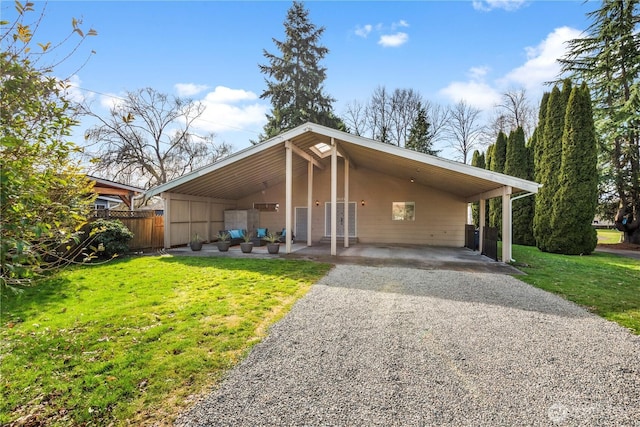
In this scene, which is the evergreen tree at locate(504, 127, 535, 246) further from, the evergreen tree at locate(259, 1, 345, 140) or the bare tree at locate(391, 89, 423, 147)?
the evergreen tree at locate(259, 1, 345, 140)

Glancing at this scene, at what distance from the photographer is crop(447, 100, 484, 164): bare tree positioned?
25.2 m

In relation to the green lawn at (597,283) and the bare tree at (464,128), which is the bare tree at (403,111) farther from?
the green lawn at (597,283)

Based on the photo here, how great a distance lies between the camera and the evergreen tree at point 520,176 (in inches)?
532

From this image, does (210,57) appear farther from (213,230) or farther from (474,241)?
(474,241)

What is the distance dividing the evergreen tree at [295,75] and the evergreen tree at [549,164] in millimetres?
12416

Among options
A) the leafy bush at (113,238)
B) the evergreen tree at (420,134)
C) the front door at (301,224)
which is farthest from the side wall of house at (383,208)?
the evergreen tree at (420,134)

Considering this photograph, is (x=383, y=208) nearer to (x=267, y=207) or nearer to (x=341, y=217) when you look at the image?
(x=341, y=217)

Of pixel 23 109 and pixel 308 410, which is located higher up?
pixel 23 109

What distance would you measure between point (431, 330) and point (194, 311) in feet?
10.3

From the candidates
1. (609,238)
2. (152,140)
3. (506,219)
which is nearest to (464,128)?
(609,238)

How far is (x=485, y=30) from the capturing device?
8.09m

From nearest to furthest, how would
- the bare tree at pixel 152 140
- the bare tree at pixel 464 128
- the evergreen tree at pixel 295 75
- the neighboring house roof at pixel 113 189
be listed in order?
the neighboring house roof at pixel 113 189
the bare tree at pixel 152 140
the evergreen tree at pixel 295 75
the bare tree at pixel 464 128

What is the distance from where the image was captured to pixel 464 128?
2545 cm

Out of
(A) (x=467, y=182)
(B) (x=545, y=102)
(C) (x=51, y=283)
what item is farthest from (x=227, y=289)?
(B) (x=545, y=102)
